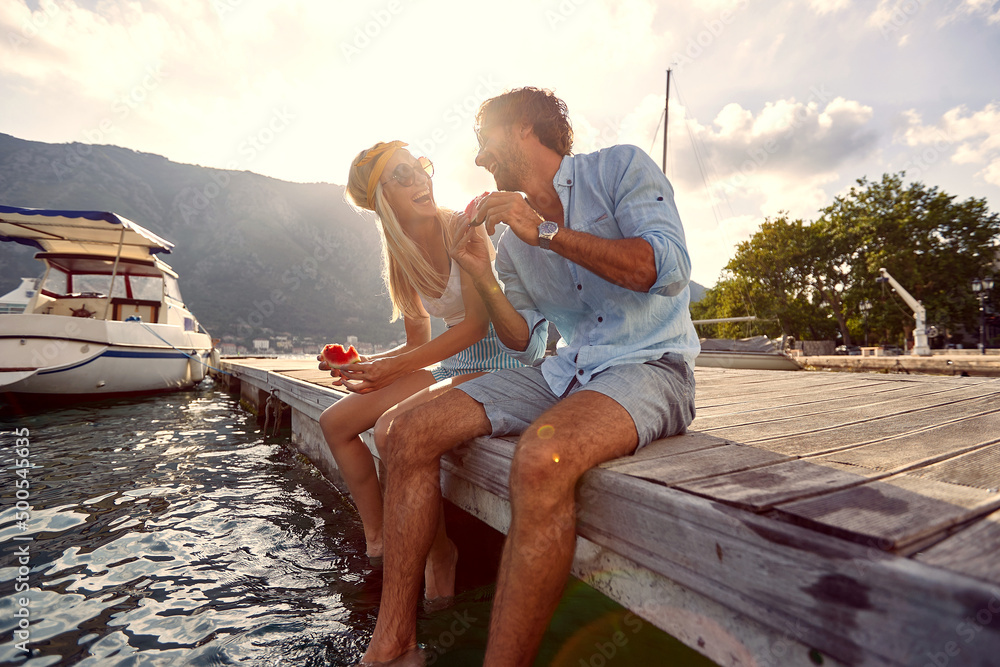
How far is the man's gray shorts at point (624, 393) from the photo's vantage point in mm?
1635

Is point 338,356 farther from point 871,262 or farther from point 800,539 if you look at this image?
point 871,262

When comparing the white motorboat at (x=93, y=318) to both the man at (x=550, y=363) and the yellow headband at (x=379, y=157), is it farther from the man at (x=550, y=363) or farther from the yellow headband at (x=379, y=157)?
the man at (x=550, y=363)

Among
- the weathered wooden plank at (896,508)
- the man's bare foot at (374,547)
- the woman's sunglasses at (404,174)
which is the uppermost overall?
the woman's sunglasses at (404,174)

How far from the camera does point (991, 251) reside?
1109 inches

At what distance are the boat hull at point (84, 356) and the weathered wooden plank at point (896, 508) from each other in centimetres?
1203

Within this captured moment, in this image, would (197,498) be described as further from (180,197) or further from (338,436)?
(180,197)

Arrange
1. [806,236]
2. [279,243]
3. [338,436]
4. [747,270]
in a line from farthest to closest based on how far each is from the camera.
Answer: [279,243] < [747,270] < [806,236] < [338,436]

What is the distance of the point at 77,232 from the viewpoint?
1120cm

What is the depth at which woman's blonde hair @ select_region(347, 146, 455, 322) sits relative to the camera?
9.18 feet

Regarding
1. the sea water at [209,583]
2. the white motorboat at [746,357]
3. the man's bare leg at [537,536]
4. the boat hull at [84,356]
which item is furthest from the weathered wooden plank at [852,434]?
the boat hull at [84,356]

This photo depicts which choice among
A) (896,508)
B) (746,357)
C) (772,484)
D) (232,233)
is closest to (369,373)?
(772,484)

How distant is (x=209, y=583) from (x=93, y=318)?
10.3m

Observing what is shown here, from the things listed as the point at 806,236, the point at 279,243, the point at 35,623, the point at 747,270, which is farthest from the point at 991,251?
the point at 279,243

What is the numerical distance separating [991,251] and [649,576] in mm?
39890
